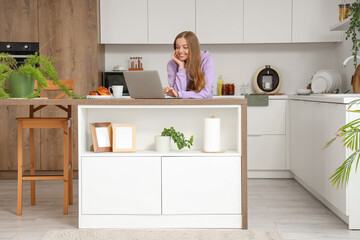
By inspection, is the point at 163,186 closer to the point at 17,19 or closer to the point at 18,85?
the point at 18,85

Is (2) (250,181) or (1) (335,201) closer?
(1) (335,201)

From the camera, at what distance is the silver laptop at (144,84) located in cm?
297

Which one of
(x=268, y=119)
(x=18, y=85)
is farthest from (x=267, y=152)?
(x=18, y=85)

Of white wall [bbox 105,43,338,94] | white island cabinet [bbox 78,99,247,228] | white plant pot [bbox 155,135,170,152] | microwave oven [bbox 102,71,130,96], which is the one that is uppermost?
white wall [bbox 105,43,338,94]

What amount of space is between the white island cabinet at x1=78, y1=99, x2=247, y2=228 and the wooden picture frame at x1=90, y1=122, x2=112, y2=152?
7 cm

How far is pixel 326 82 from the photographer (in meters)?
Result: 5.05

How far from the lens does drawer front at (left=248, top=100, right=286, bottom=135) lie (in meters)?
5.25

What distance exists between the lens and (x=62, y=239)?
2.97 m

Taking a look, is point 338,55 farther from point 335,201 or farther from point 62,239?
point 62,239

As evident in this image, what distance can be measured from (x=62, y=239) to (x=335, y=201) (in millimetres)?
1890

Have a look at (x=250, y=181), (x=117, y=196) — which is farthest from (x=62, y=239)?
(x=250, y=181)

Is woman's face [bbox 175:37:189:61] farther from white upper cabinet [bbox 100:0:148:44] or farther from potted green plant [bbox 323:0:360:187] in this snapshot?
white upper cabinet [bbox 100:0:148:44]

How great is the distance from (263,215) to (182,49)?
1.39 meters

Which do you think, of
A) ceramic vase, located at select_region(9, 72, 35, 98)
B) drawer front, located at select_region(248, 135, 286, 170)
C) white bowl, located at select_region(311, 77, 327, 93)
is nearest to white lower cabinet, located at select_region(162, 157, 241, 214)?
ceramic vase, located at select_region(9, 72, 35, 98)
